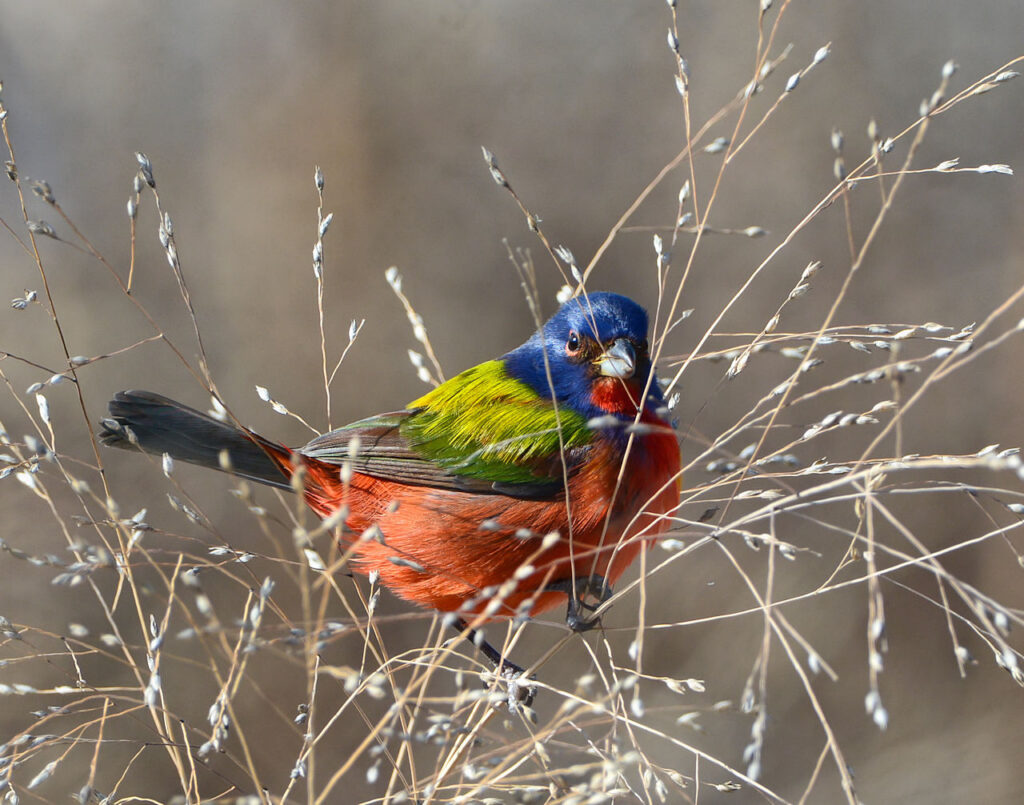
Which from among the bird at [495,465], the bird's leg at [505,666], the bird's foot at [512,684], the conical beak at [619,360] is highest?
the conical beak at [619,360]

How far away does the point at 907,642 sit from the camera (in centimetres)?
460

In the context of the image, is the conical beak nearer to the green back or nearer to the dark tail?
the green back

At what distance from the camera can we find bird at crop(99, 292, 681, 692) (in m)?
2.50

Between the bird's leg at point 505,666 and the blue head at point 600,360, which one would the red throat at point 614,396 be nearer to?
the blue head at point 600,360

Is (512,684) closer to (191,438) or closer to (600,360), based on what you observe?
(600,360)

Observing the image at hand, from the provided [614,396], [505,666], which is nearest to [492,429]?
[614,396]

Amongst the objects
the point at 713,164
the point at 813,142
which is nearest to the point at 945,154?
the point at 813,142

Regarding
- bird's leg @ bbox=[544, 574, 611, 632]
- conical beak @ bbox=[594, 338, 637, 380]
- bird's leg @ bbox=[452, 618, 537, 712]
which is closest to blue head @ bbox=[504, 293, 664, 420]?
conical beak @ bbox=[594, 338, 637, 380]

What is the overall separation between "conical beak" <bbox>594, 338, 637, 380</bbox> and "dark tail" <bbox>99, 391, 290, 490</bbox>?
3.30 feet

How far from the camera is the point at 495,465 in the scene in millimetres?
2676

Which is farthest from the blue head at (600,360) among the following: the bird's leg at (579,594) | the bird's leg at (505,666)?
the bird's leg at (505,666)

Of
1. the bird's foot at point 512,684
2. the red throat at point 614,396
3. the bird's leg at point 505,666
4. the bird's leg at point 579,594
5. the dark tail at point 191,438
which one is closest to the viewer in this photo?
the bird's foot at point 512,684

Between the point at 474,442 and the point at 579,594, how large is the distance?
64 cm

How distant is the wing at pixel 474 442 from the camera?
264 centimetres
